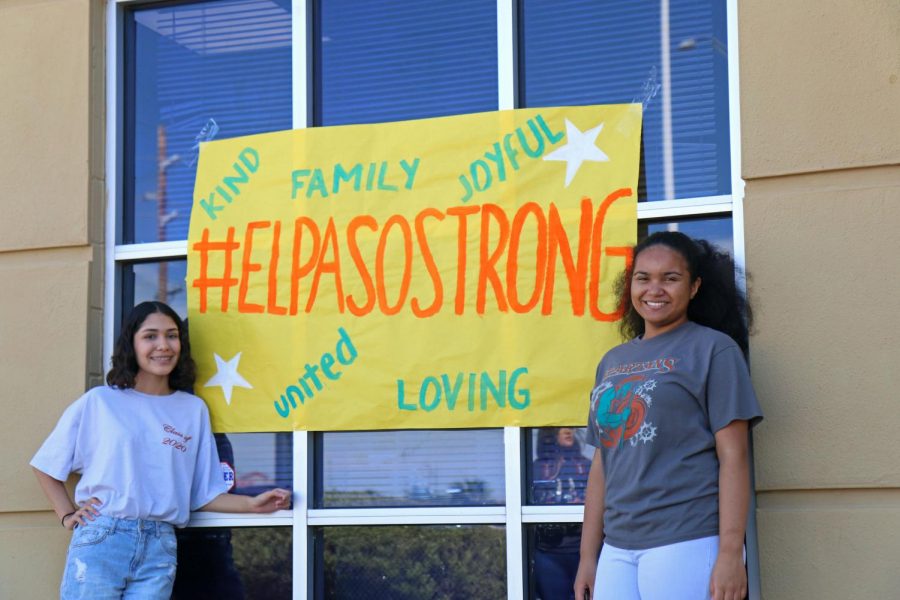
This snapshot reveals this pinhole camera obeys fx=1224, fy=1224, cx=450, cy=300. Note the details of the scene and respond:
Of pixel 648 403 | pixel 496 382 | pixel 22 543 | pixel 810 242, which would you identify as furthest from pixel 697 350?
pixel 22 543

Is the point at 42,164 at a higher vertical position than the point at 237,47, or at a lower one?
lower

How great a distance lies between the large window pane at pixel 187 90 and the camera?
184 inches

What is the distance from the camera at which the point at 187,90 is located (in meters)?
4.80

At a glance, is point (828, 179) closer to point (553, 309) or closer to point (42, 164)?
point (553, 309)

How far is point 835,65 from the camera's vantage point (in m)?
3.77

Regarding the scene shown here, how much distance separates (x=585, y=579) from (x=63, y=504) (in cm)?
189

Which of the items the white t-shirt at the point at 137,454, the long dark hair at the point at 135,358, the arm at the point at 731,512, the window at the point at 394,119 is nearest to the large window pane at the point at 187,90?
the window at the point at 394,119

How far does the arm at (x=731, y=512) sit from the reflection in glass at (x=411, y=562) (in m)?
1.06

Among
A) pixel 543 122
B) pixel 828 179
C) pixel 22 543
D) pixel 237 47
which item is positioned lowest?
pixel 22 543

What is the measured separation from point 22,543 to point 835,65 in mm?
3301

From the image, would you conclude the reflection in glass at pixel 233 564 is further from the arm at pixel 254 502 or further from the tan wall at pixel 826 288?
the tan wall at pixel 826 288

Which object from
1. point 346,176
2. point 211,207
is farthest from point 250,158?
point 346,176

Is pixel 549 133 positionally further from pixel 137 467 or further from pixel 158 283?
pixel 137 467

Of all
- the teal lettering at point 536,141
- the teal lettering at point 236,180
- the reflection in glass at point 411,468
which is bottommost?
the reflection in glass at point 411,468
